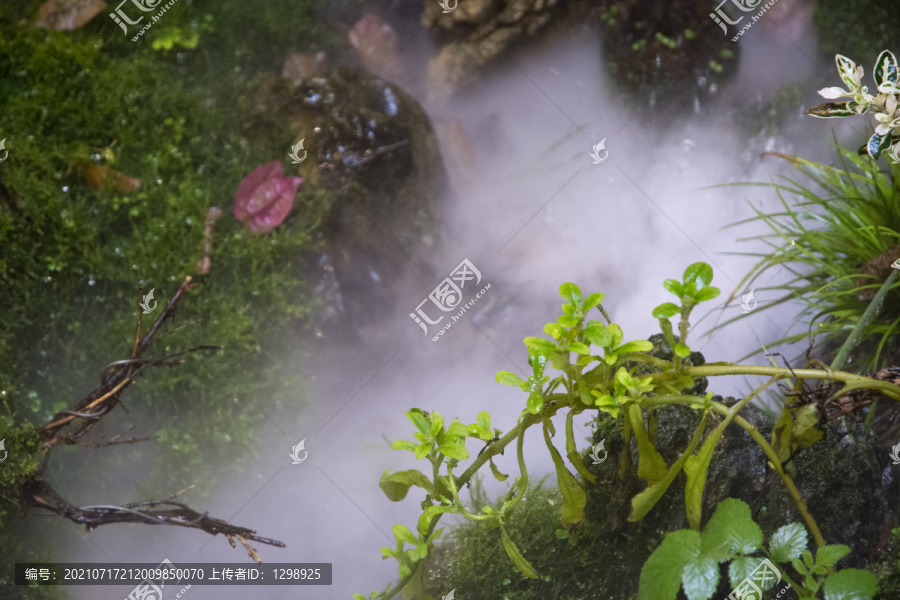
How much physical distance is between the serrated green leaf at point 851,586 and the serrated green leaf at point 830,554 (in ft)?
0.12

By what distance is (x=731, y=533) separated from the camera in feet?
3.56

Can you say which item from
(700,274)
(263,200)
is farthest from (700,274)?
(263,200)

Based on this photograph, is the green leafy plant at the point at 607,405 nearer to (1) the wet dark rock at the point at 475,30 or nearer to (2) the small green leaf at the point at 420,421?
(2) the small green leaf at the point at 420,421

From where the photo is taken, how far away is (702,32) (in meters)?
2.06

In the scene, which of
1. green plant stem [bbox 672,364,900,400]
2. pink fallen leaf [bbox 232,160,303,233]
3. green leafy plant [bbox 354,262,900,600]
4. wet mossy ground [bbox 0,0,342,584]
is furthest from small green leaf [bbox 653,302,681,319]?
pink fallen leaf [bbox 232,160,303,233]

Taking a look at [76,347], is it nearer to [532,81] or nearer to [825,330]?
[532,81]

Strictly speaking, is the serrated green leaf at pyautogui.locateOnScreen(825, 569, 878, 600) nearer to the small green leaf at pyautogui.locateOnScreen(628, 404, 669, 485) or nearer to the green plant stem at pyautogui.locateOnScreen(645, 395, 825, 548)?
the green plant stem at pyautogui.locateOnScreen(645, 395, 825, 548)

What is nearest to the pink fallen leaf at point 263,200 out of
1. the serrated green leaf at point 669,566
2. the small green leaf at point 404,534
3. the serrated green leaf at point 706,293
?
the small green leaf at point 404,534

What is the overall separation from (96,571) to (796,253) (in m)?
1.93

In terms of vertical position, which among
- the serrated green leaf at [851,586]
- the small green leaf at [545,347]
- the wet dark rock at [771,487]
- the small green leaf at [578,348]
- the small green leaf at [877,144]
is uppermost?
the small green leaf at [877,144]

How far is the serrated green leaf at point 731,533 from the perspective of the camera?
107 cm

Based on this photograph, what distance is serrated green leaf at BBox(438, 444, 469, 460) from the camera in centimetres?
123

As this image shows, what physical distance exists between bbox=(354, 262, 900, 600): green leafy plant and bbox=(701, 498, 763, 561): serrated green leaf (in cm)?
3

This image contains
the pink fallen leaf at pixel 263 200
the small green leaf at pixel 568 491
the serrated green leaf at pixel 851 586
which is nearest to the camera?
the serrated green leaf at pixel 851 586
